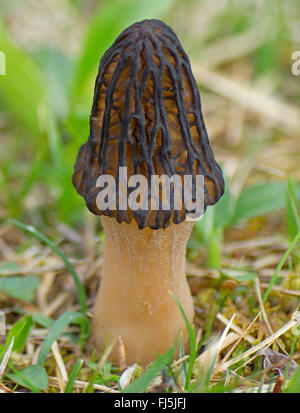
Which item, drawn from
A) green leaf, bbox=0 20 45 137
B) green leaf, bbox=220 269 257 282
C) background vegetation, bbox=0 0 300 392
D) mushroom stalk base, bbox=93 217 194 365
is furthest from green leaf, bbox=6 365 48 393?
green leaf, bbox=0 20 45 137

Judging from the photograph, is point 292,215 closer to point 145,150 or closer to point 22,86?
point 145,150

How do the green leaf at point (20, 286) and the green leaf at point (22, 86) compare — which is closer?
the green leaf at point (20, 286)

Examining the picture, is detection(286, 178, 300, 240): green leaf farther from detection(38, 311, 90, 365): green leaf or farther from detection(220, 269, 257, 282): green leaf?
detection(38, 311, 90, 365): green leaf

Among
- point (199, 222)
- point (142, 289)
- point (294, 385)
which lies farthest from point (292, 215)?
point (294, 385)

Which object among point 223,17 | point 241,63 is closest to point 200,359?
point 241,63

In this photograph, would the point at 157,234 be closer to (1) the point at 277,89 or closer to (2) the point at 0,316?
(2) the point at 0,316

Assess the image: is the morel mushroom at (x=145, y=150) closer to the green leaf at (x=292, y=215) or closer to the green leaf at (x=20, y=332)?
the green leaf at (x=20, y=332)

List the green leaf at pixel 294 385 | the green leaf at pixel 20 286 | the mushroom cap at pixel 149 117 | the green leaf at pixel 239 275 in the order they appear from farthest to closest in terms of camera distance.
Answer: the green leaf at pixel 20 286
the green leaf at pixel 239 275
the mushroom cap at pixel 149 117
the green leaf at pixel 294 385

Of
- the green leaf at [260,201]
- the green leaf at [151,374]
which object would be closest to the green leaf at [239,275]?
the green leaf at [260,201]
